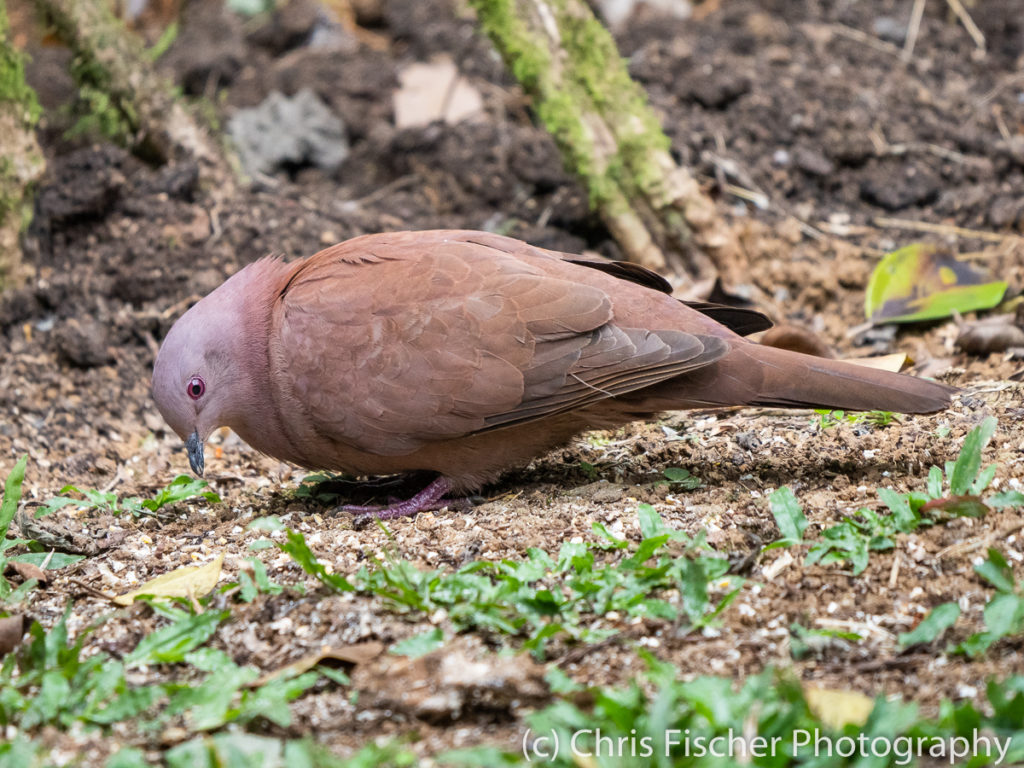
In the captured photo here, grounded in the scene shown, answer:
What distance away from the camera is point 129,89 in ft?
20.7

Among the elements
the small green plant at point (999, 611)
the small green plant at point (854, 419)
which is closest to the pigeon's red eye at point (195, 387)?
the small green plant at point (854, 419)

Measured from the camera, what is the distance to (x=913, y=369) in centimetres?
508

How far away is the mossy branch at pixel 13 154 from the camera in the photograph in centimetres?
568

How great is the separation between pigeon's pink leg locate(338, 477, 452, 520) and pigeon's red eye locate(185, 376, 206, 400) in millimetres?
711

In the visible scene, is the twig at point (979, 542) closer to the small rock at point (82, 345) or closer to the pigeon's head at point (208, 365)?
the pigeon's head at point (208, 365)

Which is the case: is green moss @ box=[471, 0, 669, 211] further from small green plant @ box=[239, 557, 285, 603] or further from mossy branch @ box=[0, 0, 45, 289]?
small green plant @ box=[239, 557, 285, 603]

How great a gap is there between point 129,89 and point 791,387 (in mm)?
4492

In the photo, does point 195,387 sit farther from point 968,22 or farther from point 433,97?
point 968,22

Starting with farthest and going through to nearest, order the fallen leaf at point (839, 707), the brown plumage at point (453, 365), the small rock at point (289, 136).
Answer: the small rock at point (289, 136) → the brown plumage at point (453, 365) → the fallen leaf at point (839, 707)

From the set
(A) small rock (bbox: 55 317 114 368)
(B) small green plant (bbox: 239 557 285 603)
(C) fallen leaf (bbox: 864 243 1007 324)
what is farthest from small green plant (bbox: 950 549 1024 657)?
(A) small rock (bbox: 55 317 114 368)

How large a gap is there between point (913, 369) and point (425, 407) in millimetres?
2547

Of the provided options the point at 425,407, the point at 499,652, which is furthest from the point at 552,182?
the point at 499,652

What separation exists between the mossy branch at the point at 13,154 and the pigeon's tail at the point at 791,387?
147 inches

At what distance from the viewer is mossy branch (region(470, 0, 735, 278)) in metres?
5.86
